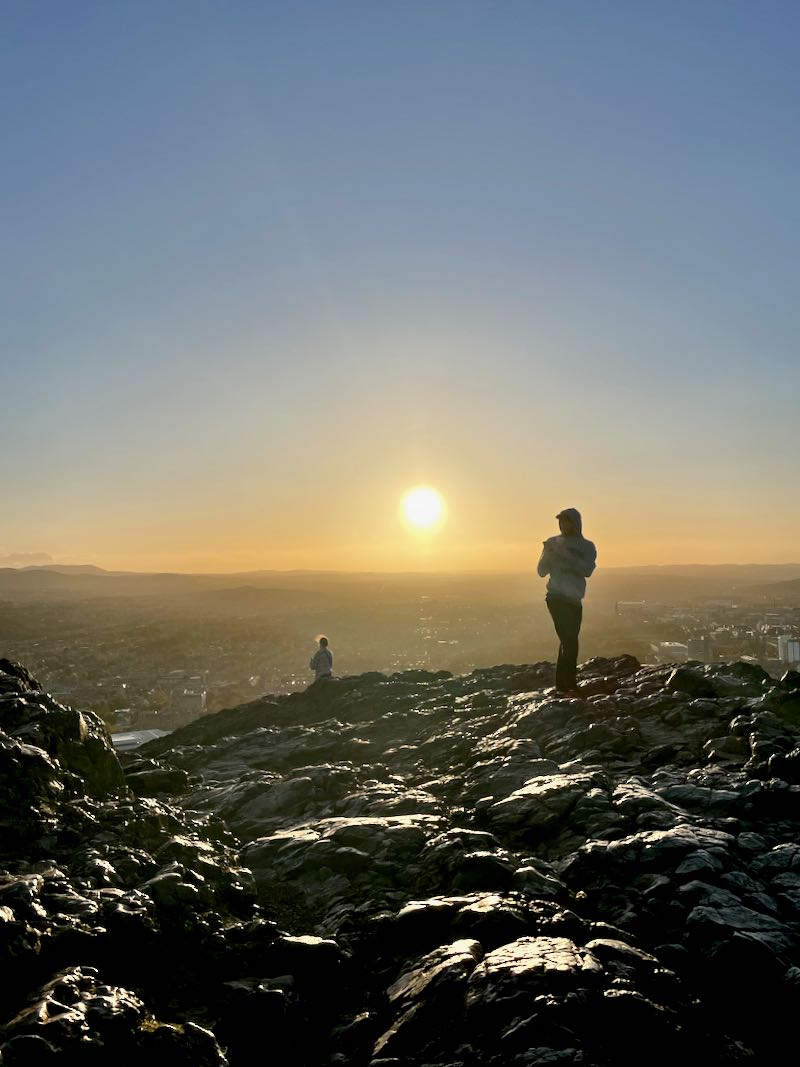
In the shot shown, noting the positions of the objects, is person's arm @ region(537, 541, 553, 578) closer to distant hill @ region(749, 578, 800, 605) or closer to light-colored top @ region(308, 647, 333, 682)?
light-colored top @ region(308, 647, 333, 682)

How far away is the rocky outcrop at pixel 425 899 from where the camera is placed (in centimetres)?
584

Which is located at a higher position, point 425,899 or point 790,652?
point 425,899

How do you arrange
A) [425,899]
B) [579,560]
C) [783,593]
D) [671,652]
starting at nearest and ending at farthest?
[425,899]
[579,560]
[671,652]
[783,593]

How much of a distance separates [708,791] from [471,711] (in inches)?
418

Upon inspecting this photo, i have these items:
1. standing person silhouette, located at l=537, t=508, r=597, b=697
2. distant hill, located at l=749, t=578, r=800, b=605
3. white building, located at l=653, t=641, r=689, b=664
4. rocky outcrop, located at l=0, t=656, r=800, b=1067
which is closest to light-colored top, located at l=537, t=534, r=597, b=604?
standing person silhouette, located at l=537, t=508, r=597, b=697

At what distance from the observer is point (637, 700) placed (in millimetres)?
17062

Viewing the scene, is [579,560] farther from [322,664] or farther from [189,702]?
[189,702]

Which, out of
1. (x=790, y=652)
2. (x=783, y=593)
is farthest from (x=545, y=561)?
(x=783, y=593)

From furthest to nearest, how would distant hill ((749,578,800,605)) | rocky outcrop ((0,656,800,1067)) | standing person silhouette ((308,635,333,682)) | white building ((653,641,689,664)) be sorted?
distant hill ((749,578,800,605))
white building ((653,641,689,664))
standing person silhouette ((308,635,333,682))
rocky outcrop ((0,656,800,1067))

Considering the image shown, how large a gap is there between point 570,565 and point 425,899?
10646mm

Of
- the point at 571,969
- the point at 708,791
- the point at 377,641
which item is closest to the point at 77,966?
the point at 571,969

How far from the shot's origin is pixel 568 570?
18.0 metres

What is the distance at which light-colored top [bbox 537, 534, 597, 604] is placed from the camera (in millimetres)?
17969

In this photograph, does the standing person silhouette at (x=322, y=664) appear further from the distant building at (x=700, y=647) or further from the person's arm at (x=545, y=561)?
the distant building at (x=700, y=647)
